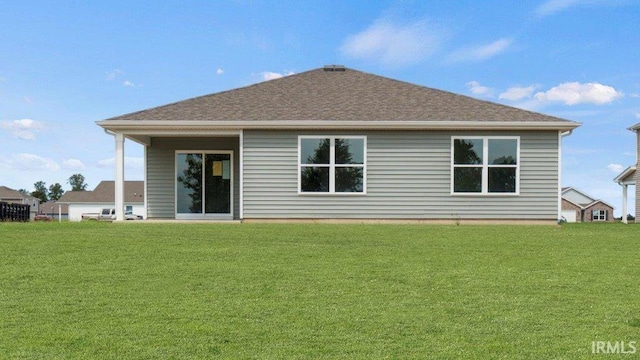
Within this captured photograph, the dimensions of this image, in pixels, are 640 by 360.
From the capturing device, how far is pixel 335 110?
15.8 metres

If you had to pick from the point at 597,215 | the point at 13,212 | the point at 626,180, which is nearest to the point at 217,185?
the point at 13,212

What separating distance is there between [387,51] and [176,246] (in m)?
9.15

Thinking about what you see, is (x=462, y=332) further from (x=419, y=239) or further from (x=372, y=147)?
(x=372, y=147)

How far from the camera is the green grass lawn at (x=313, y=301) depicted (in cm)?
380

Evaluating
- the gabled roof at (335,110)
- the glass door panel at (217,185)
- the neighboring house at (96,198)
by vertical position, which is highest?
the gabled roof at (335,110)

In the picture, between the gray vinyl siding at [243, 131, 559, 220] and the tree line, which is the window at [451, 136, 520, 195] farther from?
the tree line

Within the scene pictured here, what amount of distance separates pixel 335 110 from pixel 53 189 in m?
97.2

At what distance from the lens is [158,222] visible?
48.5ft

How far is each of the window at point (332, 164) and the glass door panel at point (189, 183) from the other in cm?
345

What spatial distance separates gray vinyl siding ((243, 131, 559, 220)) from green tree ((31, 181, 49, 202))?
314ft

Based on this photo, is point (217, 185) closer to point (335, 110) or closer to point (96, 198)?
point (335, 110)

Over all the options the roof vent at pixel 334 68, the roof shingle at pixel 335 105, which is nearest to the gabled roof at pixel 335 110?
the roof shingle at pixel 335 105

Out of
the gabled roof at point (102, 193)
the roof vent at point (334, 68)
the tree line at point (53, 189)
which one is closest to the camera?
the roof vent at point (334, 68)

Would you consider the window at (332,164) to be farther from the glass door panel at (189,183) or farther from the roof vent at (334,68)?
the roof vent at (334,68)
